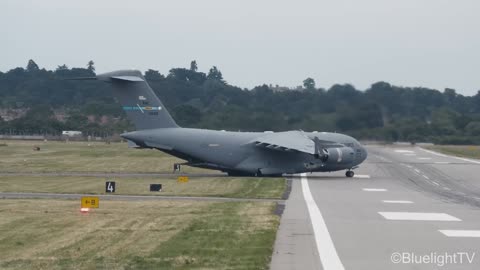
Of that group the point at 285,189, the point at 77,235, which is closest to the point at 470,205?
the point at 285,189

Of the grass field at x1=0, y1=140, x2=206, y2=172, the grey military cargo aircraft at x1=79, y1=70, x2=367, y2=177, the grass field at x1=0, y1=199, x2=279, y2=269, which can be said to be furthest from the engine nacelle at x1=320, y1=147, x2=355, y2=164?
the grass field at x1=0, y1=199, x2=279, y2=269

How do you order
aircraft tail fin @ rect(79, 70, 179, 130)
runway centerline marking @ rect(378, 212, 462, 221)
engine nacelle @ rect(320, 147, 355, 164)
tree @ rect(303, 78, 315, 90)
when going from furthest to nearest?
engine nacelle @ rect(320, 147, 355, 164) → aircraft tail fin @ rect(79, 70, 179, 130) → tree @ rect(303, 78, 315, 90) → runway centerline marking @ rect(378, 212, 462, 221)

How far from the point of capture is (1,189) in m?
37.0

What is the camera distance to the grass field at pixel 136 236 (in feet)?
50.6

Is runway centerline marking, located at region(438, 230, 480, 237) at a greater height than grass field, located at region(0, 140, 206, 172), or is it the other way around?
grass field, located at region(0, 140, 206, 172)

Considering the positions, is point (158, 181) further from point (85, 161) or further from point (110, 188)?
point (85, 161)

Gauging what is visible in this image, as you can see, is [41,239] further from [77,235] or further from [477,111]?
[477,111]

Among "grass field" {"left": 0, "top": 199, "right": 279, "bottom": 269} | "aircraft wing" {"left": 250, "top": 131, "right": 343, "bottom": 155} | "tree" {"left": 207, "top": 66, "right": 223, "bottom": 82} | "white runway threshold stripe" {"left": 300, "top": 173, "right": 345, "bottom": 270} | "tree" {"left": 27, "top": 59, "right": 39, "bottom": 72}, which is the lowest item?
"grass field" {"left": 0, "top": 199, "right": 279, "bottom": 269}

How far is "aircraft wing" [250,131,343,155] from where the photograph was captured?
48.2 metres

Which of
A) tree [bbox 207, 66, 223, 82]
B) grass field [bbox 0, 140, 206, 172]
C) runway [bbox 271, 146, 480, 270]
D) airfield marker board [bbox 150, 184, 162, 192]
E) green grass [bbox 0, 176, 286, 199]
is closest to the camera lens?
runway [bbox 271, 146, 480, 270]

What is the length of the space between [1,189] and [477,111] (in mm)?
24455

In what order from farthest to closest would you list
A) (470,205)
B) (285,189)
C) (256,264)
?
(285,189)
(470,205)
(256,264)

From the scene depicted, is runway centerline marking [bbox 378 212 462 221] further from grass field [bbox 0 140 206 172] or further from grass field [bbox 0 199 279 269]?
grass field [bbox 0 140 206 172]

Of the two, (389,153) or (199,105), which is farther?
(389,153)
